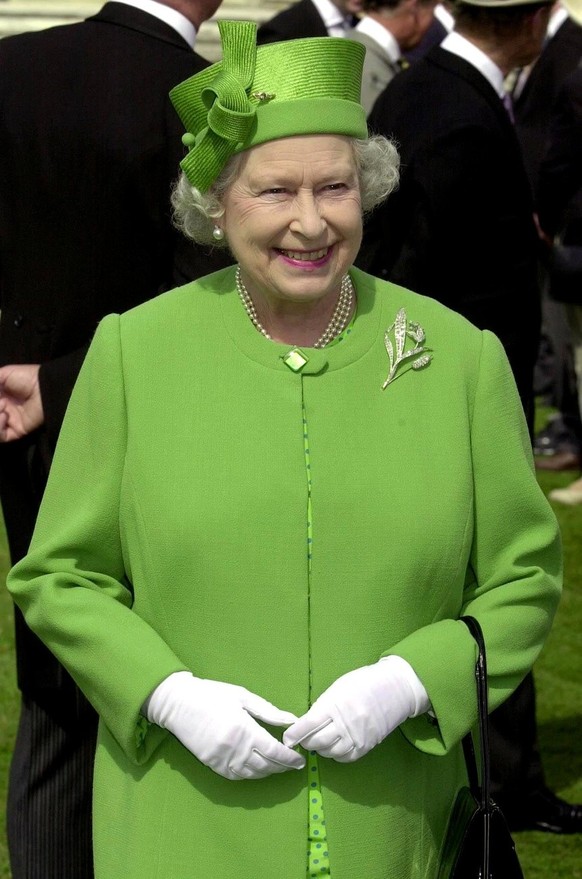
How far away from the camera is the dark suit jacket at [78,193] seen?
3340mm

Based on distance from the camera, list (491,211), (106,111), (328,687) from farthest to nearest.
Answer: (491,211), (106,111), (328,687)

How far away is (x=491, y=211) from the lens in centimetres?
411

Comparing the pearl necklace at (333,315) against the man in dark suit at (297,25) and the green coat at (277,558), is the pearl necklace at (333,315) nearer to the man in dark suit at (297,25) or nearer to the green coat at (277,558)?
the green coat at (277,558)

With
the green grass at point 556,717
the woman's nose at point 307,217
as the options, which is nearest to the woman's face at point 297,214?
the woman's nose at point 307,217

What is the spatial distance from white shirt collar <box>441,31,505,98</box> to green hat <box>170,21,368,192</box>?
1.92 meters

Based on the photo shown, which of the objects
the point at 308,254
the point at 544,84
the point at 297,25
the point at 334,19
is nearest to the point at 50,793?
the point at 308,254

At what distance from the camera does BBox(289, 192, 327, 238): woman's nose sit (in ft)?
8.11

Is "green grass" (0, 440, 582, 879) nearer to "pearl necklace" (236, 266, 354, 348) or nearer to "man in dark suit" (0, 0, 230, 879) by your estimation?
"man in dark suit" (0, 0, 230, 879)

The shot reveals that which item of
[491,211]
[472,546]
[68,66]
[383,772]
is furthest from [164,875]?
[491,211]

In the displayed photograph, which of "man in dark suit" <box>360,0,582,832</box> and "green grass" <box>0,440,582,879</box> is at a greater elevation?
"man in dark suit" <box>360,0,582,832</box>

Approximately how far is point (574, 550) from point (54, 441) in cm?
391

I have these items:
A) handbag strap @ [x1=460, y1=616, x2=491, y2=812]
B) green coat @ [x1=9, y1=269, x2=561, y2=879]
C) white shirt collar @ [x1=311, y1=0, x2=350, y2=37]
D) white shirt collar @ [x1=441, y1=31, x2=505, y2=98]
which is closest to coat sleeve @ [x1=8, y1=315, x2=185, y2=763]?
green coat @ [x1=9, y1=269, x2=561, y2=879]

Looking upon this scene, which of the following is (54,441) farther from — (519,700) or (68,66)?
(519,700)

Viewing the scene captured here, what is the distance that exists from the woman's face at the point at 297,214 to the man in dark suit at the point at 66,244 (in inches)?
29.0
